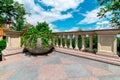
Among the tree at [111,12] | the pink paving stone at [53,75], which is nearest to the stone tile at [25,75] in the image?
the pink paving stone at [53,75]

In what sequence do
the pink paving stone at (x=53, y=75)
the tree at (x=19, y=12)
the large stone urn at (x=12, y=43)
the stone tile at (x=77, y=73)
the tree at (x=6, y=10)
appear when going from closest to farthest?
1. the pink paving stone at (x=53, y=75)
2. the stone tile at (x=77, y=73)
3. the large stone urn at (x=12, y=43)
4. the tree at (x=6, y=10)
5. the tree at (x=19, y=12)

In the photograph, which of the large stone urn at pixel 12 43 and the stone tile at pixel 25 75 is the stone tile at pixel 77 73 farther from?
the large stone urn at pixel 12 43

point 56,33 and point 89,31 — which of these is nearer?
point 89,31

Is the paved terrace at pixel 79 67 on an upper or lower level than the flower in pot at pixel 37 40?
lower

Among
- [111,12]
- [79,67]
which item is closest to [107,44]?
[79,67]

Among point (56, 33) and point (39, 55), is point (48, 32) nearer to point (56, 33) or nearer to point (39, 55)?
point (56, 33)

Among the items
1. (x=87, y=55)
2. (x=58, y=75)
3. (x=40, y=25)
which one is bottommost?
(x=58, y=75)

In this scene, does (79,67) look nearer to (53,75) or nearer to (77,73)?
(77,73)

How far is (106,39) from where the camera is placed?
3.73 m

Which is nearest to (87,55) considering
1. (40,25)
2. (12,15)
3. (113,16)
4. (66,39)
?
(66,39)

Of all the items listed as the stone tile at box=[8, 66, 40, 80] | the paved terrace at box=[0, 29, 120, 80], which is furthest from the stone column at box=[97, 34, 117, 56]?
the stone tile at box=[8, 66, 40, 80]

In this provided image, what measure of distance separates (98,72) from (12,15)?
1423cm

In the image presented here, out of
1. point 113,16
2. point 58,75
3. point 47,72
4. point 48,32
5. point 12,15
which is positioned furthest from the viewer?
point 12,15

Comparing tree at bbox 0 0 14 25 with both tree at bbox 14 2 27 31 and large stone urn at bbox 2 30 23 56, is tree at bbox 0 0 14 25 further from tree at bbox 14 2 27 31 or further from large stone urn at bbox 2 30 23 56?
large stone urn at bbox 2 30 23 56
